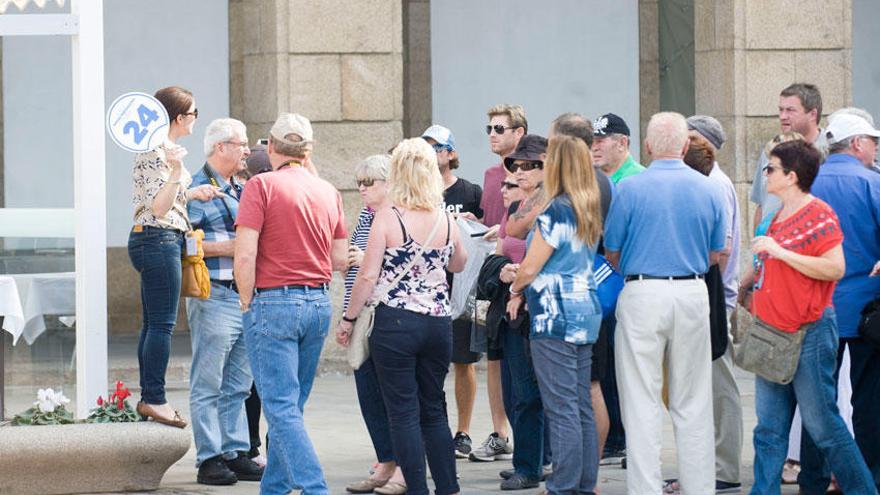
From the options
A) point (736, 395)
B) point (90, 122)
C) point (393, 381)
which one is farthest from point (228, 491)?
point (736, 395)

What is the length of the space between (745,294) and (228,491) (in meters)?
2.78

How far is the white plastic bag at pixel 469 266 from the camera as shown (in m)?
9.70

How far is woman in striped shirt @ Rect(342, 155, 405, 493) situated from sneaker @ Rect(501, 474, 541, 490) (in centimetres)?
52

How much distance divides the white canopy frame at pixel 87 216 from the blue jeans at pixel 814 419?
11.0 ft

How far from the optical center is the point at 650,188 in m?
8.20

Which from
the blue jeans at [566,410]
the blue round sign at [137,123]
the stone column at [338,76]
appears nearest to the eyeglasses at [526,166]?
the blue jeans at [566,410]

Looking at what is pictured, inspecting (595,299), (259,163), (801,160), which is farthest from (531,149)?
(259,163)

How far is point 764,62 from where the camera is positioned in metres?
14.4

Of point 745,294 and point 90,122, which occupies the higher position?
point 90,122

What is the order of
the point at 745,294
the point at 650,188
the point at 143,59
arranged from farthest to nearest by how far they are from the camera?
the point at 143,59, the point at 745,294, the point at 650,188

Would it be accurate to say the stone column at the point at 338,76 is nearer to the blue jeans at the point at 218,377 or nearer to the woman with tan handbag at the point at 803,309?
the blue jeans at the point at 218,377

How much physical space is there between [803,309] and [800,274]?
16 cm

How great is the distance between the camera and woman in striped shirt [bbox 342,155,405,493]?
9.05 meters

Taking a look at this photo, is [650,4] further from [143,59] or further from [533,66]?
[143,59]
